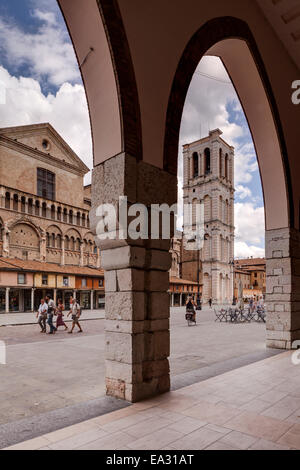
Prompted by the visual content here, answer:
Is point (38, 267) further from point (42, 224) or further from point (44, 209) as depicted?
point (44, 209)

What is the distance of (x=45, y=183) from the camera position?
107 feet

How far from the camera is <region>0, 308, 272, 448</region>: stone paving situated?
14.1 ft

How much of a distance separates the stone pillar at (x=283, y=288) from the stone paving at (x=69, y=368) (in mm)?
654

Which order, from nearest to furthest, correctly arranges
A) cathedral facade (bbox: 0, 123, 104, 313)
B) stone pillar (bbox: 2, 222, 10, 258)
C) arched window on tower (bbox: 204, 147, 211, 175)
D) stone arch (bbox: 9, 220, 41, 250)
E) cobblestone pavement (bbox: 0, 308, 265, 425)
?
1. cobblestone pavement (bbox: 0, 308, 265, 425)
2. cathedral facade (bbox: 0, 123, 104, 313)
3. stone pillar (bbox: 2, 222, 10, 258)
4. stone arch (bbox: 9, 220, 41, 250)
5. arched window on tower (bbox: 204, 147, 211, 175)

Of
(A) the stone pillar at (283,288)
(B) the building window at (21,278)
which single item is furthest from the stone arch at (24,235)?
(A) the stone pillar at (283,288)

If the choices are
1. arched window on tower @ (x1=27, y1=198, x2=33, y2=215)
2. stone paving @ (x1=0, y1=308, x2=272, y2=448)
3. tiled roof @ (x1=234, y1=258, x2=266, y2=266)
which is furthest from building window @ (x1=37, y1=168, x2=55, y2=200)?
tiled roof @ (x1=234, y1=258, x2=266, y2=266)

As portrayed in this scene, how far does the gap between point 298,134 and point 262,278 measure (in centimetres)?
7093

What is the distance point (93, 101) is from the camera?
14.7 ft

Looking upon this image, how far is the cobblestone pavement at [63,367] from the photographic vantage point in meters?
4.41

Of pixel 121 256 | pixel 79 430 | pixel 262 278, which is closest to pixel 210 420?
pixel 79 430

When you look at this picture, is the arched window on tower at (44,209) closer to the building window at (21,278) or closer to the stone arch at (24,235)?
the stone arch at (24,235)

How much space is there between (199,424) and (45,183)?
3199cm

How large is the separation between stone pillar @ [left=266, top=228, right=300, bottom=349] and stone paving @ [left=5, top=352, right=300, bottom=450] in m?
3.36

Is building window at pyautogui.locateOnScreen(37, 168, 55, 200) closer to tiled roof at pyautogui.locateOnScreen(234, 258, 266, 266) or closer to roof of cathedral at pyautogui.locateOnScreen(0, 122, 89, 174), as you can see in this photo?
roof of cathedral at pyautogui.locateOnScreen(0, 122, 89, 174)
